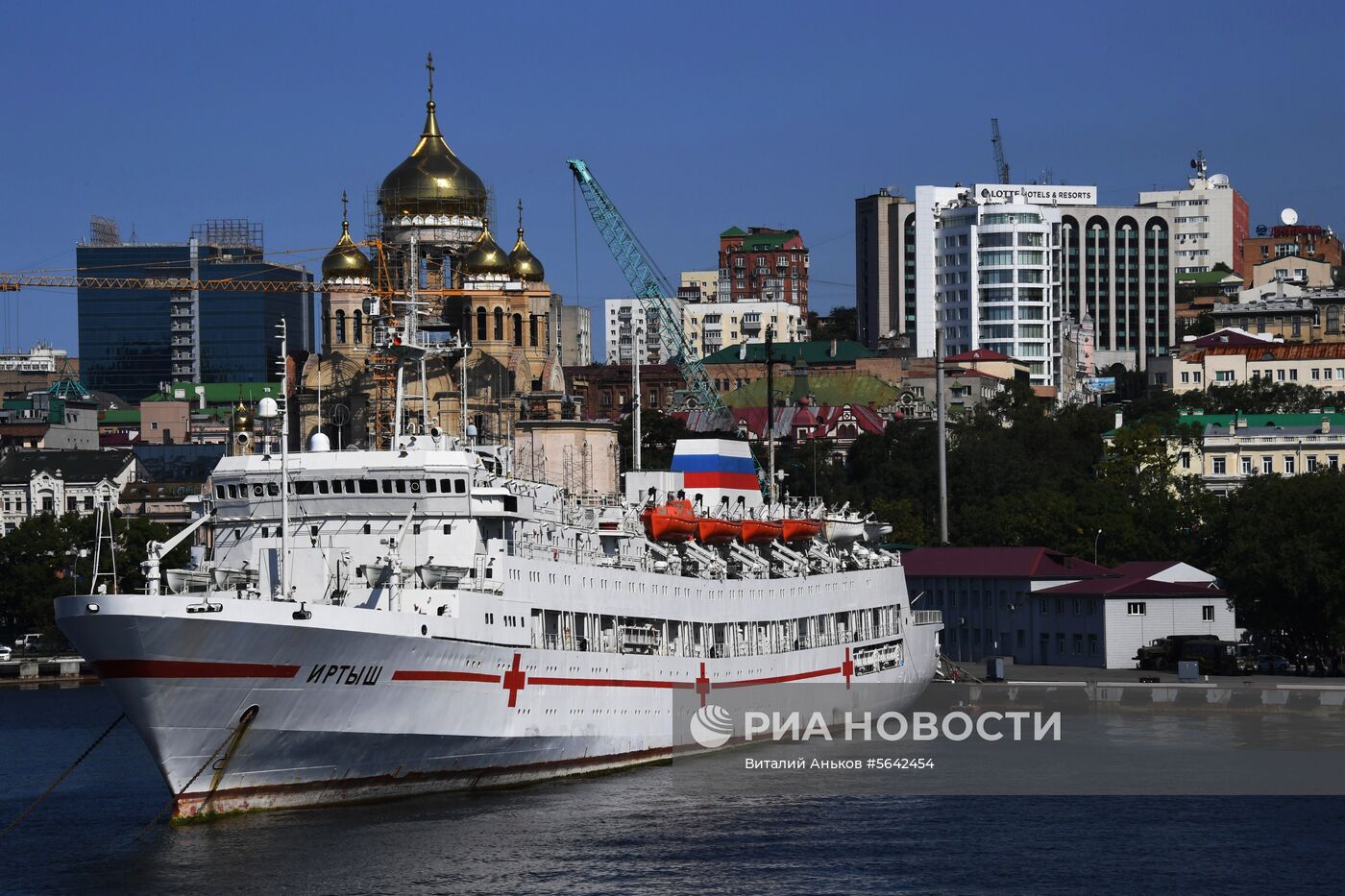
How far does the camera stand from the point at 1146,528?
11450 centimetres

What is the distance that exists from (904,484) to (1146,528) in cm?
2718

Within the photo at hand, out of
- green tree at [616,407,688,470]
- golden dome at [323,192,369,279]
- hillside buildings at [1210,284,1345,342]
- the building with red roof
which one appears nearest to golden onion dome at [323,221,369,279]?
golden dome at [323,192,369,279]

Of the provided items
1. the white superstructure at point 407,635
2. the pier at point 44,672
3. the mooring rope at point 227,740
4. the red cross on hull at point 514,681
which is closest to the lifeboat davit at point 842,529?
the white superstructure at point 407,635

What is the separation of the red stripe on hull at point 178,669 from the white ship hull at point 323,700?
0.03 meters

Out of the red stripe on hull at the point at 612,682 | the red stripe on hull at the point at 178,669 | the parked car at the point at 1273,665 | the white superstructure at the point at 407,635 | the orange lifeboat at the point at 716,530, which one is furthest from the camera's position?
the parked car at the point at 1273,665

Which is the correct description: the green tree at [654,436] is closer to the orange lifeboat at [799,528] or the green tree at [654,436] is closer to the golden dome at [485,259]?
the golden dome at [485,259]

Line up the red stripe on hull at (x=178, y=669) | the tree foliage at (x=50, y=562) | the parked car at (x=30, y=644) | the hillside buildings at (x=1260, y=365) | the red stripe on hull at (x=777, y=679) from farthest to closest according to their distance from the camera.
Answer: the hillside buildings at (x=1260, y=365) < the tree foliage at (x=50, y=562) < the parked car at (x=30, y=644) < the red stripe on hull at (x=777, y=679) < the red stripe on hull at (x=178, y=669)

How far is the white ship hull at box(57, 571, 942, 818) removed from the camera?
43906 millimetres

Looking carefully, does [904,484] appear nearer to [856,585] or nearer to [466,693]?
[856,585]

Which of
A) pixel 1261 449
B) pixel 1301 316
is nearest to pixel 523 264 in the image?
pixel 1261 449

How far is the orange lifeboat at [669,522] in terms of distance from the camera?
60625 millimetres

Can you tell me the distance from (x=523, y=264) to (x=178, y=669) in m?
81.9

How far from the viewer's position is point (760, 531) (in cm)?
6681

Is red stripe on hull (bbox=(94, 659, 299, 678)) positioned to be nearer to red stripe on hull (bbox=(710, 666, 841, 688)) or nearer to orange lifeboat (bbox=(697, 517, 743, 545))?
red stripe on hull (bbox=(710, 666, 841, 688))
